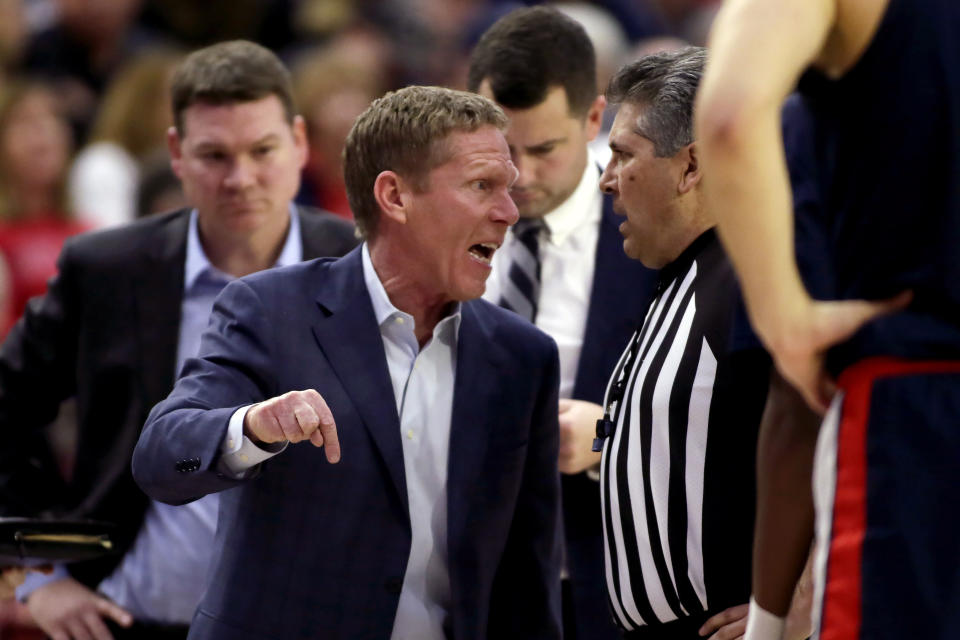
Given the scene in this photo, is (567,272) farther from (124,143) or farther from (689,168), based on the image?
(124,143)

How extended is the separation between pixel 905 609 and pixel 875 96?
64 cm

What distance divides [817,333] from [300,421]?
0.86 meters

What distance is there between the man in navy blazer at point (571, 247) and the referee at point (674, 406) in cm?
48

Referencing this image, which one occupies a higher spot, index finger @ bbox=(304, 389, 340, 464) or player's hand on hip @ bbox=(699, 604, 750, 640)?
index finger @ bbox=(304, 389, 340, 464)

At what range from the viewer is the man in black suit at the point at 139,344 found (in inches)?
135

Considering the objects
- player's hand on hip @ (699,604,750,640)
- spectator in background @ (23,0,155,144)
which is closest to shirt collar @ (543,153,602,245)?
player's hand on hip @ (699,604,750,640)

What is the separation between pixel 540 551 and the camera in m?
2.87

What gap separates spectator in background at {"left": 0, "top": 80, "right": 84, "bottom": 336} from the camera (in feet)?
17.7

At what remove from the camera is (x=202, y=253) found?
3609mm

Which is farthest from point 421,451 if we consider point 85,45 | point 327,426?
point 85,45

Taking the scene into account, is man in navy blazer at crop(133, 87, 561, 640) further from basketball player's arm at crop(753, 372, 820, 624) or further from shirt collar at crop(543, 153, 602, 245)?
basketball player's arm at crop(753, 372, 820, 624)

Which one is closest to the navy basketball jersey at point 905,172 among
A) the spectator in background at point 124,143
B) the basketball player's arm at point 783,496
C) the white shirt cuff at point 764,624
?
the basketball player's arm at point 783,496

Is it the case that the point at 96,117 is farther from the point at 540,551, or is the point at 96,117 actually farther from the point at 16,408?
the point at 540,551

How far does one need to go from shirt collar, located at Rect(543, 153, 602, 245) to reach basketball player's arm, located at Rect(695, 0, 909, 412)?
163 cm
